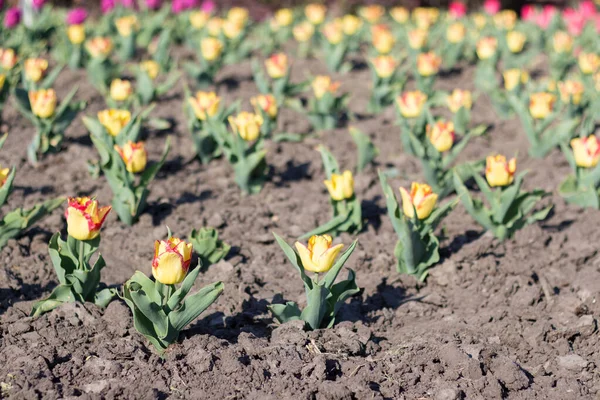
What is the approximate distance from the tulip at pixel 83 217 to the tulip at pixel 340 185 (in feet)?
3.73

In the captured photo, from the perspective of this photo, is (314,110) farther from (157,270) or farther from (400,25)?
(400,25)

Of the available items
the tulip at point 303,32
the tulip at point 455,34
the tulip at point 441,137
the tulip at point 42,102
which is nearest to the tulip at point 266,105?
the tulip at point 441,137

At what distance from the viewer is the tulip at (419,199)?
302cm

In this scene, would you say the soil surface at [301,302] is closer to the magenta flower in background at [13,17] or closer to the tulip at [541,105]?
the tulip at [541,105]

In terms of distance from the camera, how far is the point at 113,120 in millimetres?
3805

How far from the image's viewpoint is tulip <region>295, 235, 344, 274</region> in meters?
2.51

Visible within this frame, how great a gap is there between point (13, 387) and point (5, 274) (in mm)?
752

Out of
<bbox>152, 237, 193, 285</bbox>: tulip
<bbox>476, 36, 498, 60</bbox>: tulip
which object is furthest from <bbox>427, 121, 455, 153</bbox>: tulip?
<bbox>476, 36, 498, 60</bbox>: tulip

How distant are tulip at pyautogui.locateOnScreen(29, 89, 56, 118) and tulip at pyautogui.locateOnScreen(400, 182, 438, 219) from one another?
1.95m

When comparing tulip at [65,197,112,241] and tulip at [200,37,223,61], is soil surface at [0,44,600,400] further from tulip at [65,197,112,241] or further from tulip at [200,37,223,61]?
tulip at [200,37,223,61]

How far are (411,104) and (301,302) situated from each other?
1.75m

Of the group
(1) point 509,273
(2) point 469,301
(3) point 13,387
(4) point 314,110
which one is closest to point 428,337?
(2) point 469,301

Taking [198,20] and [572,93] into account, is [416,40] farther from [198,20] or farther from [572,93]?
[198,20]

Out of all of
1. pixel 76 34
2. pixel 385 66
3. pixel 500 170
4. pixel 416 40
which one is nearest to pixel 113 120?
pixel 500 170
